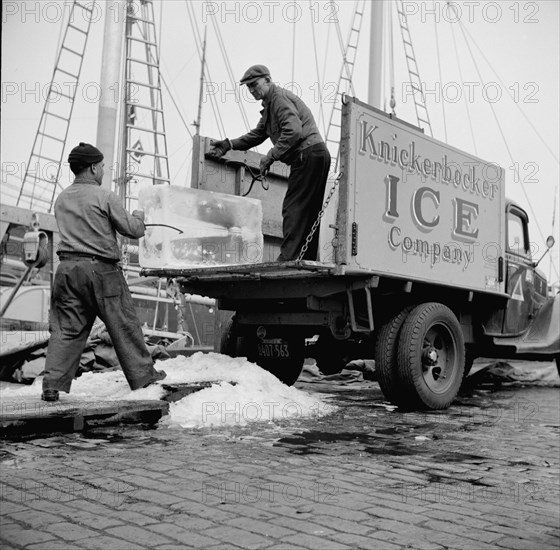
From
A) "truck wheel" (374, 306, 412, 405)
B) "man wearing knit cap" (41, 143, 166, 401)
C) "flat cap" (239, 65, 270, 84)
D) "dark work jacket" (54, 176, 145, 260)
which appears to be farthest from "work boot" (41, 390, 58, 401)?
"flat cap" (239, 65, 270, 84)

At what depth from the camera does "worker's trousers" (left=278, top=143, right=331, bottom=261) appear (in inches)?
271

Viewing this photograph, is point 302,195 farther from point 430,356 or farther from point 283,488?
point 283,488

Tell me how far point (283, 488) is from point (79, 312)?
8.30 feet

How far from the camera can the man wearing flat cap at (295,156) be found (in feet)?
22.5

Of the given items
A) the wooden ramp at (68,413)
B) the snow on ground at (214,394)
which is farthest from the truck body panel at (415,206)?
the wooden ramp at (68,413)

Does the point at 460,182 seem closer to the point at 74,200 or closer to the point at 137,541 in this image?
the point at 74,200

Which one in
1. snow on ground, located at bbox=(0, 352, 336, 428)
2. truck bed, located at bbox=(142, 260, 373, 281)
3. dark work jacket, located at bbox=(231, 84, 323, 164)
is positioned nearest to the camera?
snow on ground, located at bbox=(0, 352, 336, 428)

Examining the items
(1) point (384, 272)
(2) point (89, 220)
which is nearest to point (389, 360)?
(1) point (384, 272)

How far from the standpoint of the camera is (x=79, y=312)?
565 centimetres

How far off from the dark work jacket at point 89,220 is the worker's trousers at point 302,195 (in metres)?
1.65

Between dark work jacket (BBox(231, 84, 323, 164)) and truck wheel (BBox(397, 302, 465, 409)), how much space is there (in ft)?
6.38

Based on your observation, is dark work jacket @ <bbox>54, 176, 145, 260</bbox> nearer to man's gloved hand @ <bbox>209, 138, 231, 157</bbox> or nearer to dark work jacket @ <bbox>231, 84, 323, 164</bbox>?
dark work jacket @ <bbox>231, 84, 323, 164</bbox>

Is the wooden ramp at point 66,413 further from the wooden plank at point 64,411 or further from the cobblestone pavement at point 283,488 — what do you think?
the cobblestone pavement at point 283,488

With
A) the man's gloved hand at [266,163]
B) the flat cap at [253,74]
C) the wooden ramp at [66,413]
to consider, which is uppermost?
the flat cap at [253,74]
